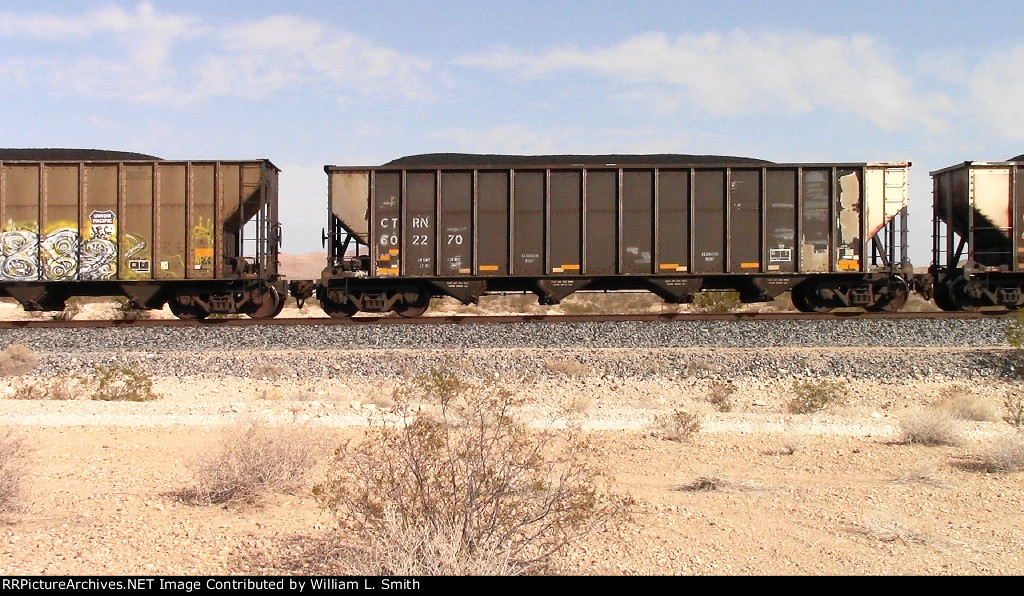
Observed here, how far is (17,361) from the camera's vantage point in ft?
42.2

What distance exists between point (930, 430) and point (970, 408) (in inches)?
83.9

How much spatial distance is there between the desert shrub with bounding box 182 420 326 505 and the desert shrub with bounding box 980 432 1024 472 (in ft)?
19.4

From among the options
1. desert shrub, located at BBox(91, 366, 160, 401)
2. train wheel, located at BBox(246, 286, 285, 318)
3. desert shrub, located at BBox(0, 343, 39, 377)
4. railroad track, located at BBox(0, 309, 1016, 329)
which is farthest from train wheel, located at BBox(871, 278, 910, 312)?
desert shrub, located at BBox(0, 343, 39, 377)

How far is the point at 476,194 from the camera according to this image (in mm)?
17672

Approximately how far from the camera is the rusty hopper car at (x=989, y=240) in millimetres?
18172

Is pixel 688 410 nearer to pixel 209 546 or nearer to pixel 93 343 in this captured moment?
pixel 209 546

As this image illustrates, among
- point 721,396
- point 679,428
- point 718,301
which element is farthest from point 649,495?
point 718,301

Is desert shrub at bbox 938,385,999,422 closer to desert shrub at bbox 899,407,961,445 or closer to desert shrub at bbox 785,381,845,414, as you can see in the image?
desert shrub at bbox 785,381,845,414

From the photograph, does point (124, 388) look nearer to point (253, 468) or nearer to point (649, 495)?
point (253, 468)

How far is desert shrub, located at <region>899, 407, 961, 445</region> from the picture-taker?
8281 mm

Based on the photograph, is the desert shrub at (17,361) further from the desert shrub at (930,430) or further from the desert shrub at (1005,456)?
the desert shrub at (1005,456)

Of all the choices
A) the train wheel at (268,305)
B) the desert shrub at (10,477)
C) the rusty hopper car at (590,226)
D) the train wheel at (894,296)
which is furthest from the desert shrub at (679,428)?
the train wheel at (268,305)

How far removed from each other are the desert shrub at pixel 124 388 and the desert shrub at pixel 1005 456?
9.64m
